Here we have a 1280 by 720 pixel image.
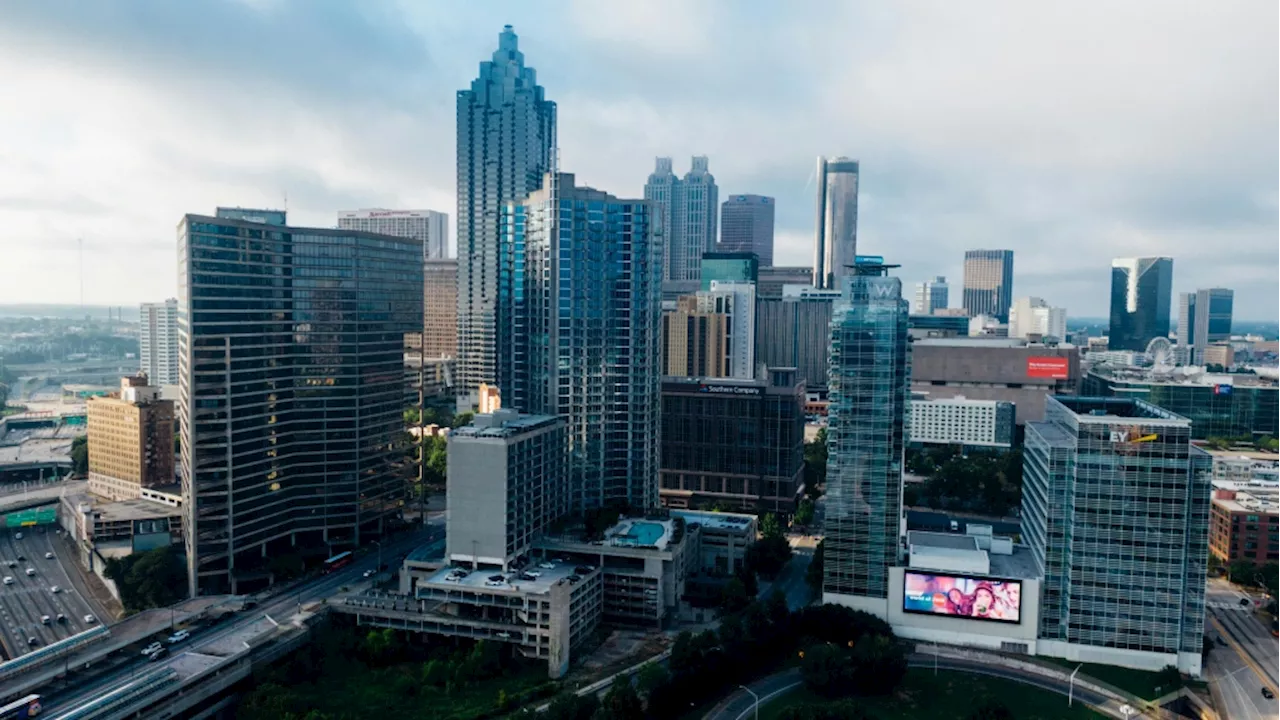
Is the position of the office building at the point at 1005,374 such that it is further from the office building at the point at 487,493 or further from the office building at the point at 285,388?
the office building at the point at 285,388

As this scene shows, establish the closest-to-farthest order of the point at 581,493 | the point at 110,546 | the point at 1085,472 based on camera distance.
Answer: the point at 1085,472
the point at 110,546
the point at 581,493

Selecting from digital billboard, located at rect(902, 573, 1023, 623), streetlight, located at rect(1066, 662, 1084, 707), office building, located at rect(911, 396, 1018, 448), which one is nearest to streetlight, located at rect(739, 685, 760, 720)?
digital billboard, located at rect(902, 573, 1023, 623)

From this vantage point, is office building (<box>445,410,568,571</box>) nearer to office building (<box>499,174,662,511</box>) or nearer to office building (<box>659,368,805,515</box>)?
office building (<box>499,174,662,511</box>)

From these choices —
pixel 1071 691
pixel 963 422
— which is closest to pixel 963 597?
pixel 1071 691

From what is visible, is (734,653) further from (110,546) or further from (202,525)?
(110,546)

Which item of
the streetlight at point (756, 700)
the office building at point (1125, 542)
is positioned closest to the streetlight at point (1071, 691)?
the office building at point (1125, 542)

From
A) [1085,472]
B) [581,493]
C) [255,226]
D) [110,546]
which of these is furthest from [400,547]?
[1085,472]

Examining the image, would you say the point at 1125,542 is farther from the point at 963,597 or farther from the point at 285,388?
the point at 285,388
